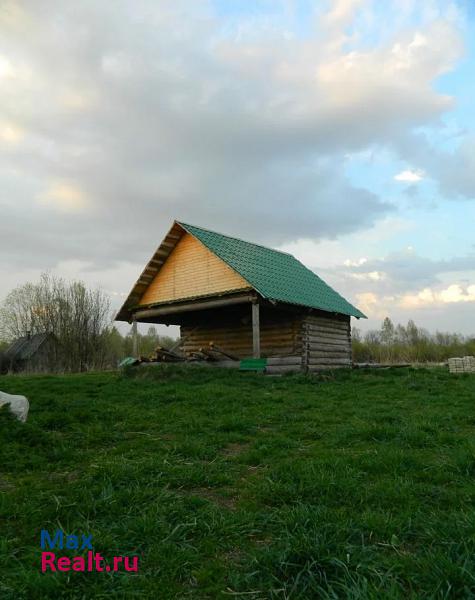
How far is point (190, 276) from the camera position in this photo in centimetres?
1852

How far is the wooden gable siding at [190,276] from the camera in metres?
17.1

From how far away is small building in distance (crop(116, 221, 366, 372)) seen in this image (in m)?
16.8

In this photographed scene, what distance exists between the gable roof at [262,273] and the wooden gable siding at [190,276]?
1.03ft

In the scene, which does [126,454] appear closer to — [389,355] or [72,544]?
[72,544]

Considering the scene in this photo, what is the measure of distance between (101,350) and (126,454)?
99.7ft

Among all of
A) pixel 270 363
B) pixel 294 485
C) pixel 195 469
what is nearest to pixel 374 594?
pixel 294 485

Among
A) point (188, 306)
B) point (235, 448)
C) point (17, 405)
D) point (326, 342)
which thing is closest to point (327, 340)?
point (326, 342)

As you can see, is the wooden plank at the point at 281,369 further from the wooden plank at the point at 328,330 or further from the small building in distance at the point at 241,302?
the wooden plank at the point at 328,330

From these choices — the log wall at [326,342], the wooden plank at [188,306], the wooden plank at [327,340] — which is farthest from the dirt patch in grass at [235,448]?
the wooden plank at [327,340]

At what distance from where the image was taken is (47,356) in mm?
35406

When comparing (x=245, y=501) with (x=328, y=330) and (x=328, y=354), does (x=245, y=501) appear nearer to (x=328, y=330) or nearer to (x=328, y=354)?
(x=328, y=354)

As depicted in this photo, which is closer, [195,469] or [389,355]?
[195,469]

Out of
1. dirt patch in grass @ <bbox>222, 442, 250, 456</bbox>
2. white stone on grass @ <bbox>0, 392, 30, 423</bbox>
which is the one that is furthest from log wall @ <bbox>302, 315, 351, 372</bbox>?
white stone on grass @ <bbox>0, 392, 30, 423</bbox>

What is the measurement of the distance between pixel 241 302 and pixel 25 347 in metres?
28.8
